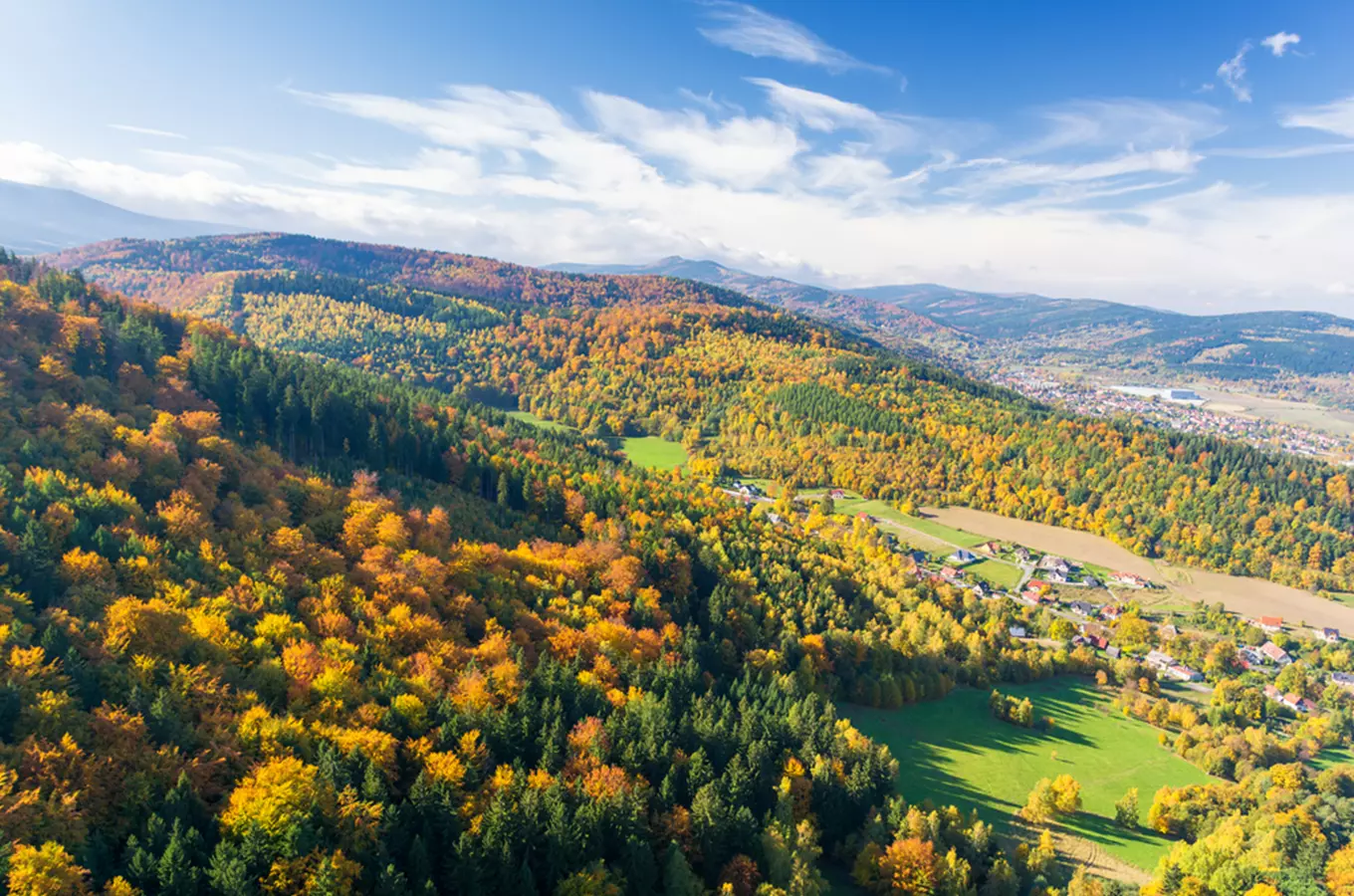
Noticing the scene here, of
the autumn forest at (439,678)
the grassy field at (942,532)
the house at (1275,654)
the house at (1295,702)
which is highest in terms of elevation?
the autumn forest at (439,678)

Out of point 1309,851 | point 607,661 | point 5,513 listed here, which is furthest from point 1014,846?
point 5,513

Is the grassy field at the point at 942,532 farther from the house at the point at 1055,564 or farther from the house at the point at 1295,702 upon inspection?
the house at the point at 1295,702

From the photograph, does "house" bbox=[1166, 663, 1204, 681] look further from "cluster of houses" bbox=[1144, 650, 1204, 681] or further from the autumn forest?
the autumn forest

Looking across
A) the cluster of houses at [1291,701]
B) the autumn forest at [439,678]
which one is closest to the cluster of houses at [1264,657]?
the autumn forest at [439,678]

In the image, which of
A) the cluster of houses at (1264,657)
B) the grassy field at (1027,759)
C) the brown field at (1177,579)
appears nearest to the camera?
the grassy field at (1027,759)

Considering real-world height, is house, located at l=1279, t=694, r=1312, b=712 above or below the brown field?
below

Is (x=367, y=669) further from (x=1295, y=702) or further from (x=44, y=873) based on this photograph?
(x=1295, y=702)

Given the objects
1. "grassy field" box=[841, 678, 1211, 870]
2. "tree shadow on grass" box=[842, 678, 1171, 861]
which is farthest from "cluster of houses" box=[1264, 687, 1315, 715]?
"grassy field" box=[841, 678, 1211, 870]

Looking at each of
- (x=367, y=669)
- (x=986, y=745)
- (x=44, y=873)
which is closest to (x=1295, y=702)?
(x=986, y=745)
